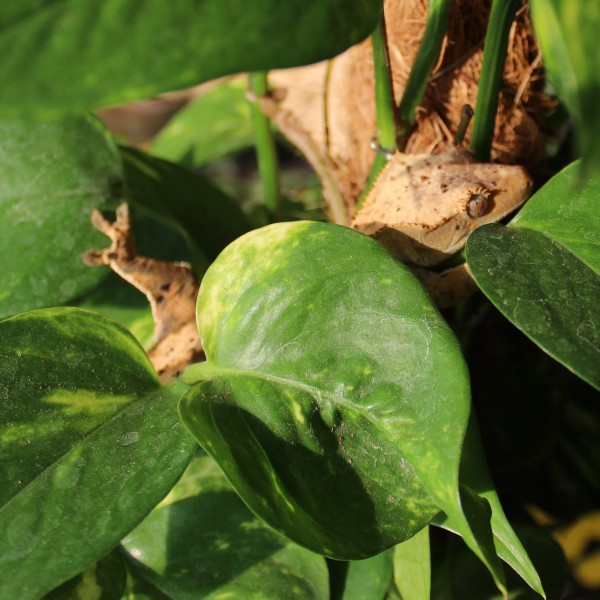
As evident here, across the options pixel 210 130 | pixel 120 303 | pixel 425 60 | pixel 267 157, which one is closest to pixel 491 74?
pixel 425 60

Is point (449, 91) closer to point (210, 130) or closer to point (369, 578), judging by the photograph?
point (369, 578)

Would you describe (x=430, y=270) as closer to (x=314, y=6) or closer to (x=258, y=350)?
(x=258, y=350)

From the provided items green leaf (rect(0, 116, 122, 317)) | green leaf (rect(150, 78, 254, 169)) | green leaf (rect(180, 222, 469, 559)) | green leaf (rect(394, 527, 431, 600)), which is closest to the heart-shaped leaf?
green leaf (rect(180, 222, 469, 559))

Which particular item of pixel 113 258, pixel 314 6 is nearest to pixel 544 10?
pixel 314 6

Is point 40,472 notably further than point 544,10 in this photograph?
Yes

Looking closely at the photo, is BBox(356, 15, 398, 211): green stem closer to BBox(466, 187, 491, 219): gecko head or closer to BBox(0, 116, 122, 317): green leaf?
BBox(466, 187, 491, 219): gecko head

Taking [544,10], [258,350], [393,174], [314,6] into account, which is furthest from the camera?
[393,174]

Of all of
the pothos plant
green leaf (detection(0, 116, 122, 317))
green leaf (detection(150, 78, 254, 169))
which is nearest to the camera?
the pothos plant
